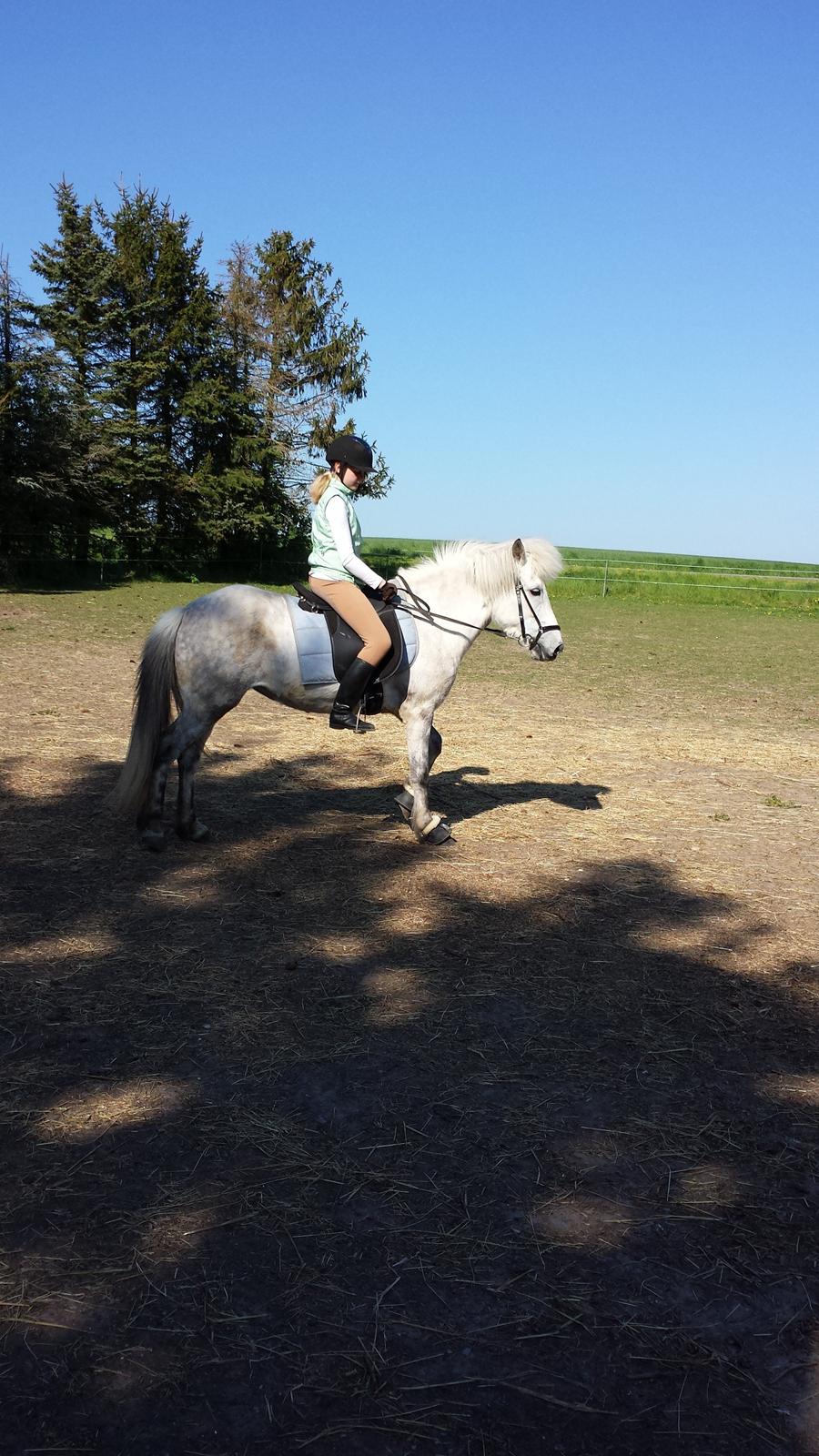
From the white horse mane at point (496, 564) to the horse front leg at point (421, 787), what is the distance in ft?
3.28

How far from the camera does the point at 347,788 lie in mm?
8625

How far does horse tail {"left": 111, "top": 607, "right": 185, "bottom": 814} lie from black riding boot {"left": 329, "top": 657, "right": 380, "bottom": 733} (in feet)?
3.32

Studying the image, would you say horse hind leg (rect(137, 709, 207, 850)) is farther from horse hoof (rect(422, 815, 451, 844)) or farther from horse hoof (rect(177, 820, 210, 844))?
horse hoof (rect(422, 815, 451, 844))

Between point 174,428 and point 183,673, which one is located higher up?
point 174,428

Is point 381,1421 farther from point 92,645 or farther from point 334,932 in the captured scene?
point 92,645

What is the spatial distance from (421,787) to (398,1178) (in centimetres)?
390

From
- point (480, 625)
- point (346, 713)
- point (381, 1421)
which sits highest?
point (480, 625)

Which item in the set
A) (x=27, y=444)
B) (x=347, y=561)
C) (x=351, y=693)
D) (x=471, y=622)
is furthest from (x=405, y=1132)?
(x=27, y=444)

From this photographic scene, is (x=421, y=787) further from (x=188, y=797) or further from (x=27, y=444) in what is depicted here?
(x=27, y=444)

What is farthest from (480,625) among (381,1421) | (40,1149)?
(381,1421)

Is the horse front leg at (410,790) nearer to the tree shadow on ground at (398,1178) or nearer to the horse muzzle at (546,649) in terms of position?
the horse muzzle at (546,649)

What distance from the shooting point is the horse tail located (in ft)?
21.3

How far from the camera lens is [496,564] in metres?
7.22

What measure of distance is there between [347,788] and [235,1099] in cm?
498
